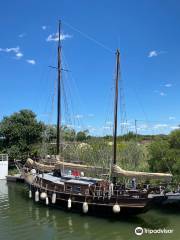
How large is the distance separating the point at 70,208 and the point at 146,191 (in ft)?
22.7

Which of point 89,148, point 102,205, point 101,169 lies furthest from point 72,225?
point 89,148

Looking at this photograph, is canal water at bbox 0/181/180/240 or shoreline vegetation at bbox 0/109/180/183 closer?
canal water at bbox 0/181/180/240

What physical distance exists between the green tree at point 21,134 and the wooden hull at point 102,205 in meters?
29.8

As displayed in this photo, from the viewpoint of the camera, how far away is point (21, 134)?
2450 inches

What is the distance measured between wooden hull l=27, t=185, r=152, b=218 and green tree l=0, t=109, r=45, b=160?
97.7ft

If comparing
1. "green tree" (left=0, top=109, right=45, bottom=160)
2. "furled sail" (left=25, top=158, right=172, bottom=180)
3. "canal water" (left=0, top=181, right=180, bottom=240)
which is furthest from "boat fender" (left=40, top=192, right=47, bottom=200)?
"green tree" (left=0, top=109, right=45, bottom=160)

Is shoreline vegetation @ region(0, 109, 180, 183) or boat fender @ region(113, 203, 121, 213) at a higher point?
shoreline vegetation @ region(0, 109, 180, 183)

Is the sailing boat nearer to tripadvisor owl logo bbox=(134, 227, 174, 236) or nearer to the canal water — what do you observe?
the canal water

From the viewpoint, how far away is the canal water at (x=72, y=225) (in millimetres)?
24219

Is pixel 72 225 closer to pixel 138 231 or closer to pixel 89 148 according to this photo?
pixel 138 231

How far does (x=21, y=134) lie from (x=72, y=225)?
122 feet

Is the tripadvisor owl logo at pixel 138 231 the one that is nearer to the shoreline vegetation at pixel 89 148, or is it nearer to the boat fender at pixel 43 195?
the shoreline vegetation at pixel 89 148

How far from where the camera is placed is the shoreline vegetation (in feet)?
114

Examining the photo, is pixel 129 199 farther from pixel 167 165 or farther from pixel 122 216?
pixel 167 165
